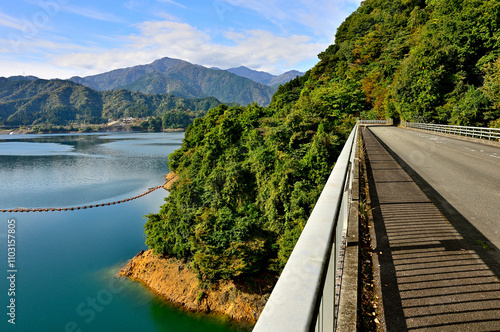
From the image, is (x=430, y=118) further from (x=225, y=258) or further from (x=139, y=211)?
(x=139, y=211)

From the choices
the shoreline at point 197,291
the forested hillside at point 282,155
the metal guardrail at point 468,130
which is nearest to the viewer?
the shoreline at point 197,291

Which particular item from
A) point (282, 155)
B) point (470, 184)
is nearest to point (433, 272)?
point (470, 184)

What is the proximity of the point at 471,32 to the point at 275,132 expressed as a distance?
2638cm

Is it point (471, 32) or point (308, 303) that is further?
point (471, 32)

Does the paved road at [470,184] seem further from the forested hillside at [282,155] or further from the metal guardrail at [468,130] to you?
the metal guardrail at [468,130]

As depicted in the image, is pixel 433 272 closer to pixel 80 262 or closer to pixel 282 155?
pixel 282 155

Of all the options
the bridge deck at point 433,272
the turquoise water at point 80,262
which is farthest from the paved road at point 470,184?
the turquoise water at point 80,262

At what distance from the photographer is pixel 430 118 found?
37.8 m

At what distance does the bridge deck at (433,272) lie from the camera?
7.90ft

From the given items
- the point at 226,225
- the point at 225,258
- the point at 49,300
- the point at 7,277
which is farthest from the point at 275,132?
→ the point at 7,277

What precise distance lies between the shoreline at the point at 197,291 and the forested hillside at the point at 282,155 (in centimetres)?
105

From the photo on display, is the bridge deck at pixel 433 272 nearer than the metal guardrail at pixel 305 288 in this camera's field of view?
No

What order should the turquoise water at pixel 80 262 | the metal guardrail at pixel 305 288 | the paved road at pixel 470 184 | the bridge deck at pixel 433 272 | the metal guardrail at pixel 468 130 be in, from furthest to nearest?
the metal guardrail at pixel 468 130, the turquoise water at pixel 80 262, the paved road at pixel 470 184, the bridge deck at pixel 433 272, the metal guardrail at pixel 305 288

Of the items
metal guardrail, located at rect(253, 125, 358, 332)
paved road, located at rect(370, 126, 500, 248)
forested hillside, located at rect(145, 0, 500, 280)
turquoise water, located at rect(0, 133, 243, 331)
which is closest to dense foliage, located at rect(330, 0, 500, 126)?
forested hillside, located at rect(145, 0, 500, 280)
